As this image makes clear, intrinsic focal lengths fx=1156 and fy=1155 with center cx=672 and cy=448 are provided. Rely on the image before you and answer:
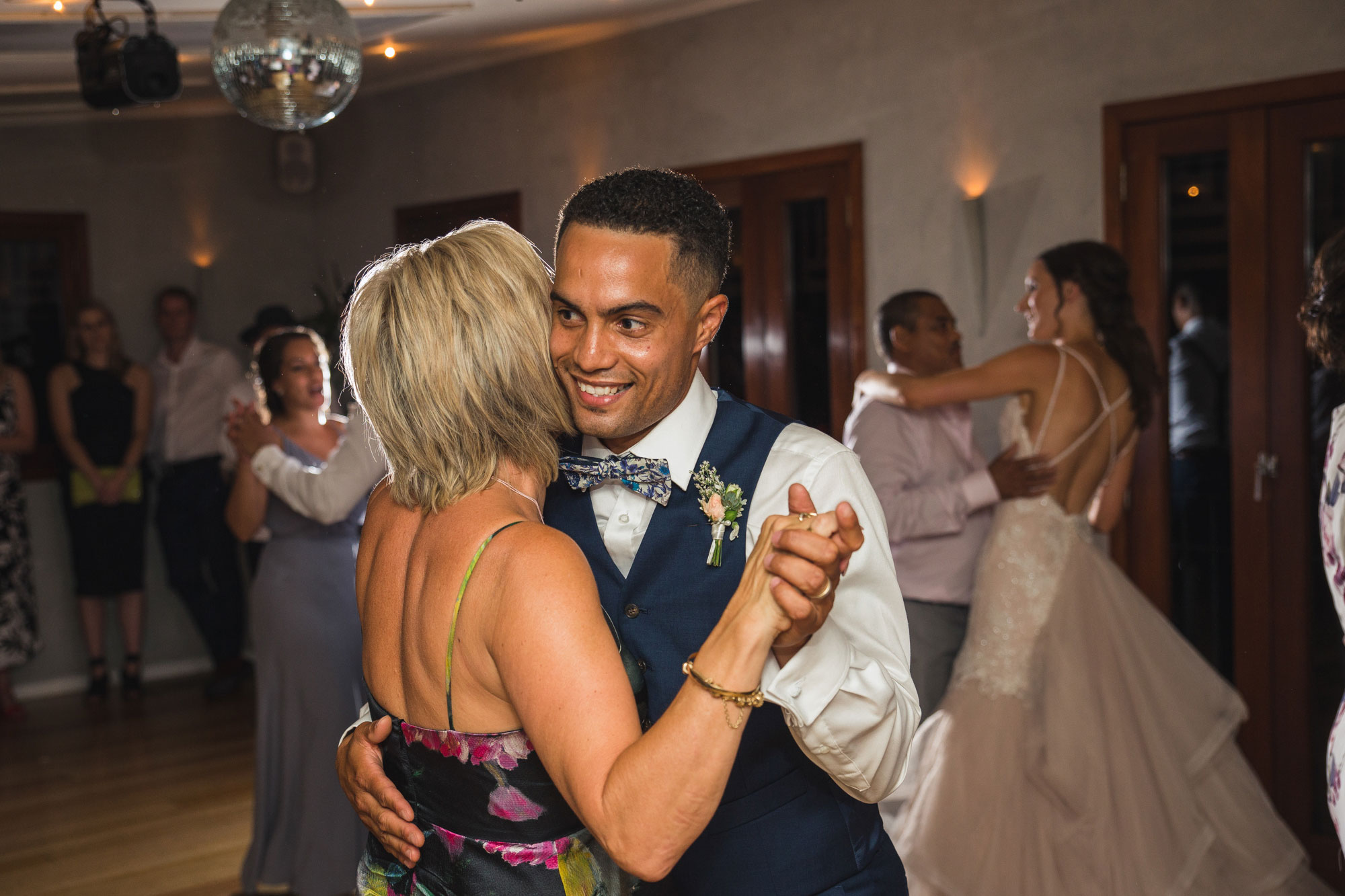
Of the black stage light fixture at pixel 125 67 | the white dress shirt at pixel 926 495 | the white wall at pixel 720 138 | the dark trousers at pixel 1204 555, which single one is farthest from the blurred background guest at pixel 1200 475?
the black stage light fixture at pixel 125 67

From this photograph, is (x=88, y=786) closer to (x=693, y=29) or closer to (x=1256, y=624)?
(x=693, y=29)

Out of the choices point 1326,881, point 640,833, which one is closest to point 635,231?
point 640,833

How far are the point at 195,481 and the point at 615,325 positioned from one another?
17.1ft

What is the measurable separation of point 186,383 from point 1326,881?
5.49 m

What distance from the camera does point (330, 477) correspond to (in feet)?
10.1

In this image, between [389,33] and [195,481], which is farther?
[195,481]

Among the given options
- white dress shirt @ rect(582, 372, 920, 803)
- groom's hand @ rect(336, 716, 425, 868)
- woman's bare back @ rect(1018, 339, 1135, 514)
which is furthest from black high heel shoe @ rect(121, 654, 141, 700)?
white dress shirt @ rect(582, 372, 920, 803)

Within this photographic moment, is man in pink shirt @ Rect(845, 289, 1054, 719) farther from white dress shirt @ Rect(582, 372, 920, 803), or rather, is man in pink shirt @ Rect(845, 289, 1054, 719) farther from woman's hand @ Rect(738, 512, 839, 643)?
woman's hand @ Rect(738, 512, 839, 643)

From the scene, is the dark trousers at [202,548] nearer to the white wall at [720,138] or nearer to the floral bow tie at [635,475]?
the white wall at [720,138]

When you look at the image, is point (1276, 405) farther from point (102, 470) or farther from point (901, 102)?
point (102, 470)

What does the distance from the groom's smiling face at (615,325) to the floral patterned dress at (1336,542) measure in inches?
38.7

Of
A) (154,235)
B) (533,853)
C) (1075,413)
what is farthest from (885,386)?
(154,235)

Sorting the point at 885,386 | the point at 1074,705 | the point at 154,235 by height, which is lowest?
the point at 1074,705

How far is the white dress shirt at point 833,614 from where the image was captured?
125cm
